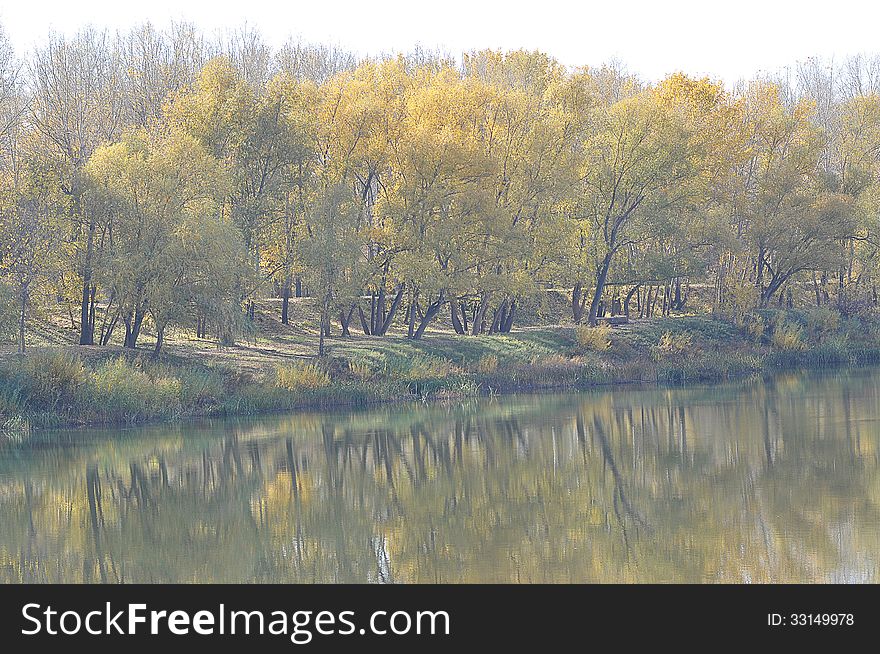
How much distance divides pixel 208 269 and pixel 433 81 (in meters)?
13.0

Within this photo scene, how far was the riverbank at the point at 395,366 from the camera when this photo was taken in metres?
29.0

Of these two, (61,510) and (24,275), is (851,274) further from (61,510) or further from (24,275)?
(61,510)

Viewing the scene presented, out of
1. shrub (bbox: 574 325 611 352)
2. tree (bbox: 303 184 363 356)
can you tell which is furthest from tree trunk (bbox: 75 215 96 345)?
shrub (bbox: 574 325 611 352)

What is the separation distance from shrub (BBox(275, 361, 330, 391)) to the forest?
197cm

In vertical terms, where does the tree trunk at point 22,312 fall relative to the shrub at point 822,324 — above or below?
above

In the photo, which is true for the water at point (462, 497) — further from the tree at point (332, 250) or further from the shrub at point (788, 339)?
the shrub at point (788, 339)

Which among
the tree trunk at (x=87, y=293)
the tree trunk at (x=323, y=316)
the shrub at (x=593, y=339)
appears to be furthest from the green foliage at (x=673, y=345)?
the tree trunk at (x=87, y=293)

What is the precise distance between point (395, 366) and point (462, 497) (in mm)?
15978

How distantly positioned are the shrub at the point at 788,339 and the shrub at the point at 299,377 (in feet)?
66.8

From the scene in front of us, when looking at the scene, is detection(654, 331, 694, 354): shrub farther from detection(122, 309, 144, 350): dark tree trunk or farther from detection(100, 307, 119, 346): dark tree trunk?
detection(100, 307, 119, 346): dark tree trunk

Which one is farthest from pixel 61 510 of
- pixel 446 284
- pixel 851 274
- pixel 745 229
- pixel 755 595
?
pixel 851 274

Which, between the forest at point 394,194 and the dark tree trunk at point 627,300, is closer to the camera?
the forest at point 394,194

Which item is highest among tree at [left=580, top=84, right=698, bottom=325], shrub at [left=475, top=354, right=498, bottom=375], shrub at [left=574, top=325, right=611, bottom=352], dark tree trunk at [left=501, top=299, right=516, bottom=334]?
tree at [left=580, top=84, right=698, bottom=325]

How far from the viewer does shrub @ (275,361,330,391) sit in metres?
32.6
